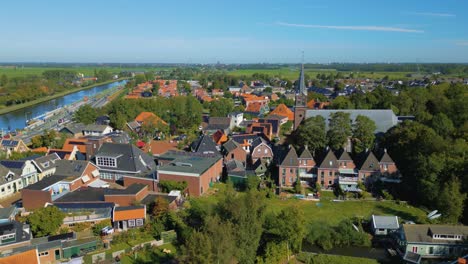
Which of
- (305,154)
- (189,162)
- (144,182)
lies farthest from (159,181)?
(305,154)

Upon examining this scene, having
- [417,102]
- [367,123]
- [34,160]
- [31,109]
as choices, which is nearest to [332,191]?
[367,123]

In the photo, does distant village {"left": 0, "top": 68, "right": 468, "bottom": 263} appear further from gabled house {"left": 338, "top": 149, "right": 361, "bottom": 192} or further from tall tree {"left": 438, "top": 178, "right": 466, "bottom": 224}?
tall tree {"left": 438, "top": 178, "right": 466, "bottom": 224}

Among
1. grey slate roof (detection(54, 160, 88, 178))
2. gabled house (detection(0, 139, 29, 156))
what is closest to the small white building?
grey slate roof (detection(54, 160, 88, 178))

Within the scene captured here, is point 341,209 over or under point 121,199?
under

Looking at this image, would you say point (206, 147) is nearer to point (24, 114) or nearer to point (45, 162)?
point (45, 162)

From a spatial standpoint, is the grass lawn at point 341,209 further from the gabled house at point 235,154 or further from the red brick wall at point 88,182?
the red brick wall at point 88,182

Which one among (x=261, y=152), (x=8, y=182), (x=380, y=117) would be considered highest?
(x=380, y=117)

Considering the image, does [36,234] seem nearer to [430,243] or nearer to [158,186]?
[158,186]
